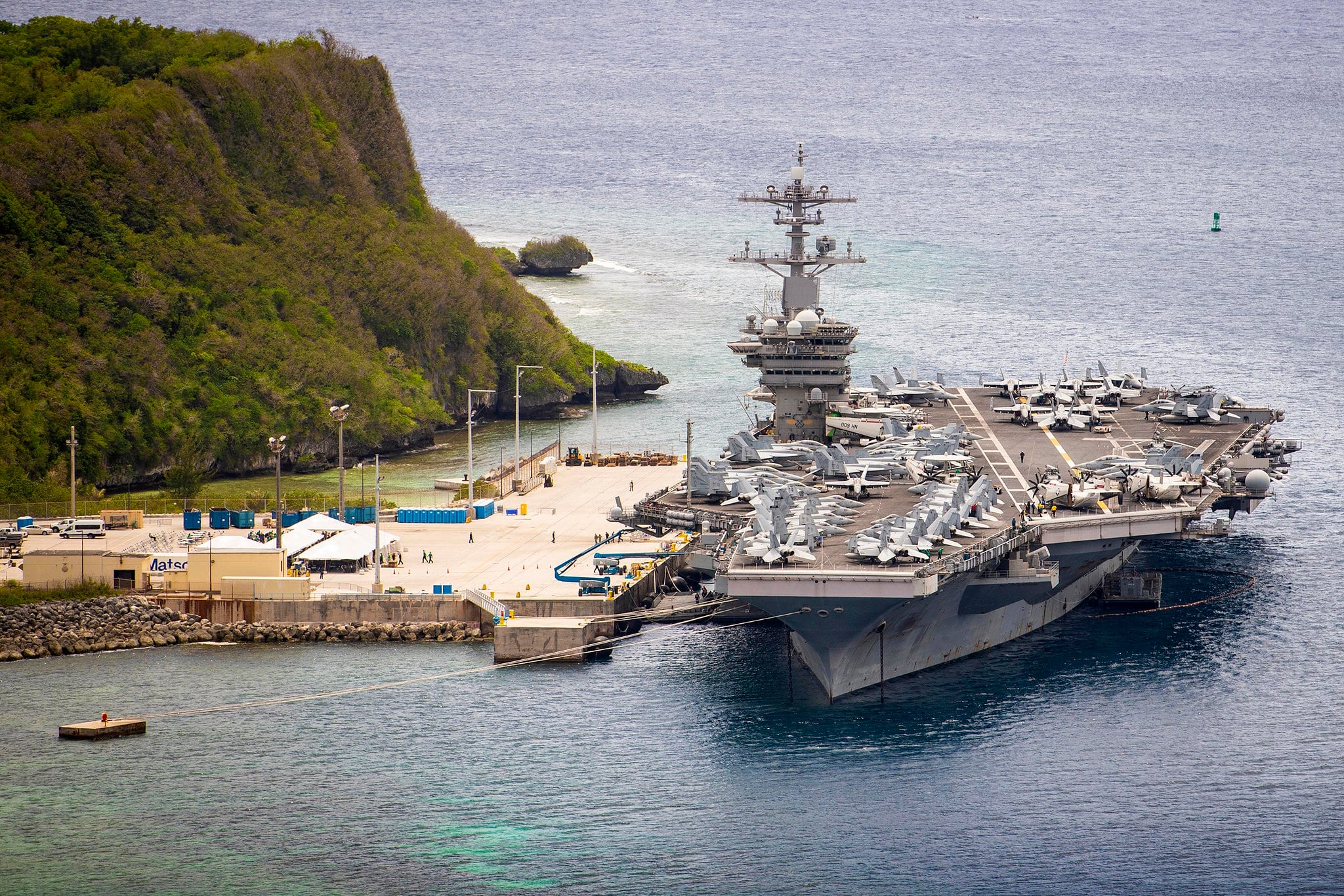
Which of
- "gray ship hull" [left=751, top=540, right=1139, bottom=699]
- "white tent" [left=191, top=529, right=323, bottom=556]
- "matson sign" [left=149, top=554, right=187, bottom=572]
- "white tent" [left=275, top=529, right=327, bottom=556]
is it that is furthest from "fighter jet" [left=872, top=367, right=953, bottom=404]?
"matson sign" [left=149, top=554, right=187, bottom=572]

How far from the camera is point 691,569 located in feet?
193

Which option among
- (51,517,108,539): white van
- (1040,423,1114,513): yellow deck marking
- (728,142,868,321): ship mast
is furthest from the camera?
(728,142,868,321): ship mast

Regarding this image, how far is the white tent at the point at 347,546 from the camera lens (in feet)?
201

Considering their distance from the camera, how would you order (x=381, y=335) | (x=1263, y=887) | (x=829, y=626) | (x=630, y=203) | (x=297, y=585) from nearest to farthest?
(x=1263, y=887)
(x=829, y=626)
(x=297, y=585)
(x=381, y=335)
(x=630, y=203)

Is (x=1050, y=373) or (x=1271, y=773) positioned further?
(x=1050, y=373)

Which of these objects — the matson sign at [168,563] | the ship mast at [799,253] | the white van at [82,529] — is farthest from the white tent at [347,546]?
the ship mast at [799,253]

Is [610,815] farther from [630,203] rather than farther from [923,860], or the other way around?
[630,203]

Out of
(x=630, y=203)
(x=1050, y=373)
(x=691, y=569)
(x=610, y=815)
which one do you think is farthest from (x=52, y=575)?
(x=630, y=203)

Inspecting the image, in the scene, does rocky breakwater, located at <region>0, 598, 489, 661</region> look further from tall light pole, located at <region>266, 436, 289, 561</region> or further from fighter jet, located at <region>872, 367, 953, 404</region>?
fighter jet, located at <region>872, 367, 953, 404</region>

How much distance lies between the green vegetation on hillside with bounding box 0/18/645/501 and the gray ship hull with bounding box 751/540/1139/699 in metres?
34.3

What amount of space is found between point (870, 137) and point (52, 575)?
136074 millimetres

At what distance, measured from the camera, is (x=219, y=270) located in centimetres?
9538

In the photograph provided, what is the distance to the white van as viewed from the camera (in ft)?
215

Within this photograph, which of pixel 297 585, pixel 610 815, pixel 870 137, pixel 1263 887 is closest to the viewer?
pixel 1263 887
